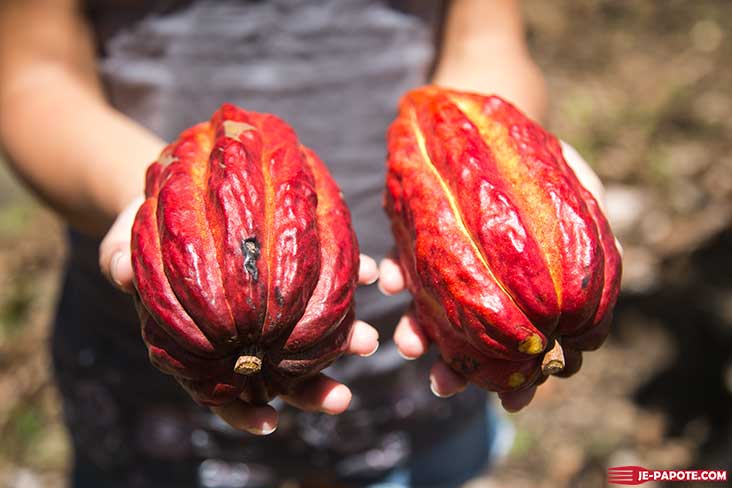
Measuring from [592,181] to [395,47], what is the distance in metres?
0.81

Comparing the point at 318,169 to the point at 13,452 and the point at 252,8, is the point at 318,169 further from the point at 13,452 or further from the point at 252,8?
the point at 13,452

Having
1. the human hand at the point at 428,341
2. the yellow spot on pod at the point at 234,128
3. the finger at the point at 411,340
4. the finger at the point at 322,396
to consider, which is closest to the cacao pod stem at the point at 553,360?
the human hand at the point at 428,341

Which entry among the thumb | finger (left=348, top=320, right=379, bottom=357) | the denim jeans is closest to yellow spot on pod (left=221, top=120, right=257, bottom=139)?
the thumb

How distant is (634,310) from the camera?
425cm

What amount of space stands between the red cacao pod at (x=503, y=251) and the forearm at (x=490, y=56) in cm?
49

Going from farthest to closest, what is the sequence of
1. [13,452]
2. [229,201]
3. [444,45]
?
[13,452] < [444,45] < [229,201]

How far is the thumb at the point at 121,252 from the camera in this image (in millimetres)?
1520

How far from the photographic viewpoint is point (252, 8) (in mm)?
2119

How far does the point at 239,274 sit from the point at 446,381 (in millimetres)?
529

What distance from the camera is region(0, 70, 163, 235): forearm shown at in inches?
73.2

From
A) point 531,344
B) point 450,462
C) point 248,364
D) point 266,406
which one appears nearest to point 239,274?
point 248,364

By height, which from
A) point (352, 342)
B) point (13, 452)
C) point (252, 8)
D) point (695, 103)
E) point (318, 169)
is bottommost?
point (13, 452)

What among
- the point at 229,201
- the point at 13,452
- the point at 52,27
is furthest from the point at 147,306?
the point at 13,452

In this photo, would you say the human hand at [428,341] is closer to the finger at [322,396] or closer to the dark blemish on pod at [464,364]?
the dark blemish on pod at [464,364]
